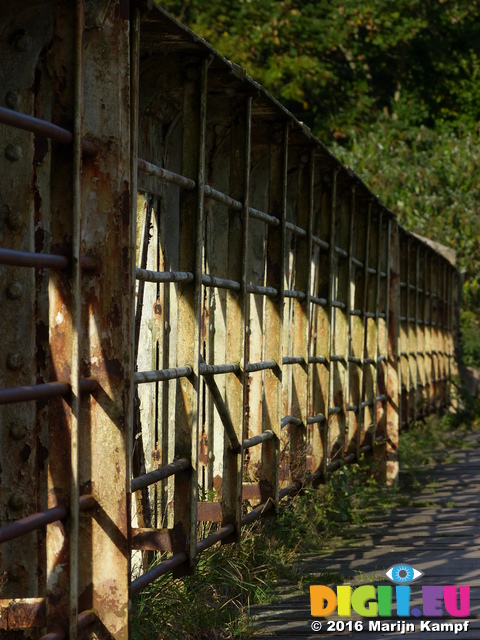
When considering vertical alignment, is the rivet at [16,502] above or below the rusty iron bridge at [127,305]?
below

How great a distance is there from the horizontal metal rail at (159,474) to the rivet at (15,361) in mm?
532

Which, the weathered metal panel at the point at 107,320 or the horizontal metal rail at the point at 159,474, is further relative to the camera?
the horizontal metal rail at the point at 159,474

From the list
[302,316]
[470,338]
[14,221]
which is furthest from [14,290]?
[470,338]

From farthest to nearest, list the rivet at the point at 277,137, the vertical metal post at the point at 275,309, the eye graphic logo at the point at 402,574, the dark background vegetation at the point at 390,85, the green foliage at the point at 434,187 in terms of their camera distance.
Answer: the dark background vegetation at the point at 390,85 < the green foliage at the point at 434,187 < the rivet at the point at 277,137 < the vertical metal post at the point at 275,309 < the eye graphic logo at the point at 402,574

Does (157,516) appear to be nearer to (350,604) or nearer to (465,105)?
(350,604)

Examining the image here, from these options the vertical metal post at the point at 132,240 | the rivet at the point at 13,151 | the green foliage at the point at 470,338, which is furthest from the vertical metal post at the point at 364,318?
the green foliage at the point at 470,338

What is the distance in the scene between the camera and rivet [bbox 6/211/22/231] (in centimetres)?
337

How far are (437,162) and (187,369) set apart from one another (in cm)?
1977

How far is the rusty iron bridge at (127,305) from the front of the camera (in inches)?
125

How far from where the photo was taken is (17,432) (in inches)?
134

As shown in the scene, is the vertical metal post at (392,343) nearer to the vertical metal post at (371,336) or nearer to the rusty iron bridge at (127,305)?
the vertical metal post at (371,336)

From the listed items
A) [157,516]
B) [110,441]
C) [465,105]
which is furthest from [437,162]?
[110,441]

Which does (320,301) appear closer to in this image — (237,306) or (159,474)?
(237,306)

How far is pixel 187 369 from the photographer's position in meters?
4.20
